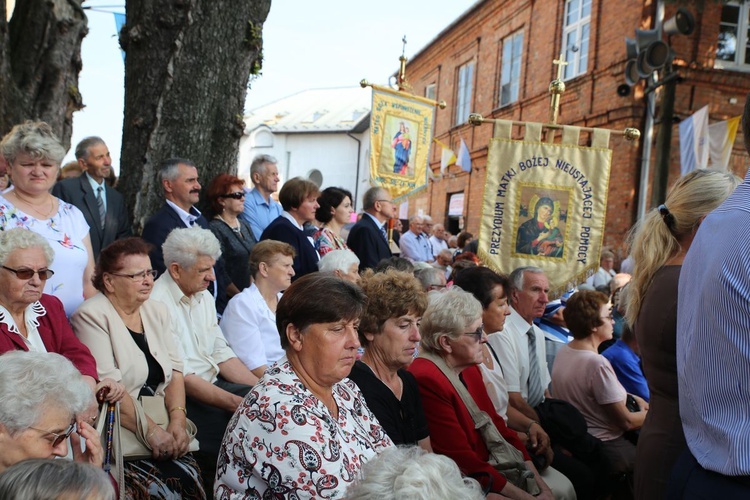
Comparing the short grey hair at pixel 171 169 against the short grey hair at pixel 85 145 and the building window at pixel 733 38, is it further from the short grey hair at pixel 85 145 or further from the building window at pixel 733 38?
the building window at pixel 733 38

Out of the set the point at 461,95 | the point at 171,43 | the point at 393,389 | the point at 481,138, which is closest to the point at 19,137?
the point at 171,43

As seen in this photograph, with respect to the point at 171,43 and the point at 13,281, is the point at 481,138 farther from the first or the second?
→ the point at 13,281

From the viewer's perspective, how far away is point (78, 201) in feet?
16.8

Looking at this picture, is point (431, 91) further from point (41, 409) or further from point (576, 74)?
point (41, 409)

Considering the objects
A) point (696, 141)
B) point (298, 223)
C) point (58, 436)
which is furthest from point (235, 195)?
point (696, 141)

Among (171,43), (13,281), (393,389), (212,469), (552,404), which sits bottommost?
(212,469)

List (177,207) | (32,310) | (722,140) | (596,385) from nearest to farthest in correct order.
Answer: (32,310) → (596,385) → (177,207) → (722,140)

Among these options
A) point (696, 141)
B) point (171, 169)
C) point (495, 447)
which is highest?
point (696, 141)

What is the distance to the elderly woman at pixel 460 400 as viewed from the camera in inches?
135

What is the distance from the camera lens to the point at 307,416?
7.63 feet

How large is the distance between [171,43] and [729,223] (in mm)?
4898

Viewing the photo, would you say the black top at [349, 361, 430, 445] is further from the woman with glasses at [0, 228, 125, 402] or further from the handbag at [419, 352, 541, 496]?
the woman with glasses at [0, 228, 125, 402]

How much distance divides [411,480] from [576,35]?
15706 millimetres

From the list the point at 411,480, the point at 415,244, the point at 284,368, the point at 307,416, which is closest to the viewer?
the point at 411,480
